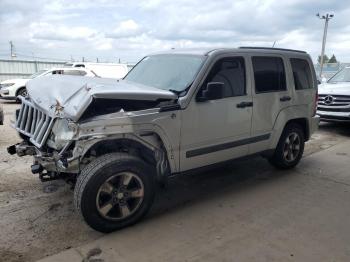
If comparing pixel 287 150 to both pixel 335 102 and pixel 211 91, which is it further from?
pixel 335 102

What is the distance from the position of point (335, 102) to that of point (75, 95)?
7235 millimetres

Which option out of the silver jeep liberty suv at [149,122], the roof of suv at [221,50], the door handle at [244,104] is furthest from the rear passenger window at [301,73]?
the door handle at [244,104]

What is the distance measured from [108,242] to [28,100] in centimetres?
220

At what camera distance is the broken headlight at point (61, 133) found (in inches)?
135

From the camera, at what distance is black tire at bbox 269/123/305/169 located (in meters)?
5.52

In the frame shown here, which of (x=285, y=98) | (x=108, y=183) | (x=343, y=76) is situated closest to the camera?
(x=108, y=183)

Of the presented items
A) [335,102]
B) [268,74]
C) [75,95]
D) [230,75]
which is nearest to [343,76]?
[335,102]

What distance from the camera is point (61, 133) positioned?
11.7ft

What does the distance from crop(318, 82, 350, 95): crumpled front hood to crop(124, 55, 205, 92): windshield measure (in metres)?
5.65

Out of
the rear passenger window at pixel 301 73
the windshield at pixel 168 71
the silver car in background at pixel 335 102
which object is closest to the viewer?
the windshield at pixel 168 71

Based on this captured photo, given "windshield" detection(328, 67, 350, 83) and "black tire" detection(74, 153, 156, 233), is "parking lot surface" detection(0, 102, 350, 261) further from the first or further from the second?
"windshield" detection(328, 67, 350, 83)

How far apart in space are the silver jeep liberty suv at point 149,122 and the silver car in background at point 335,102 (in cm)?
386

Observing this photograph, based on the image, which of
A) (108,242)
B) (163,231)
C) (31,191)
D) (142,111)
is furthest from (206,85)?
(31,191)

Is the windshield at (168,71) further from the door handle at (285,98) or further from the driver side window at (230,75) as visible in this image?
the door handle at (285,98)
